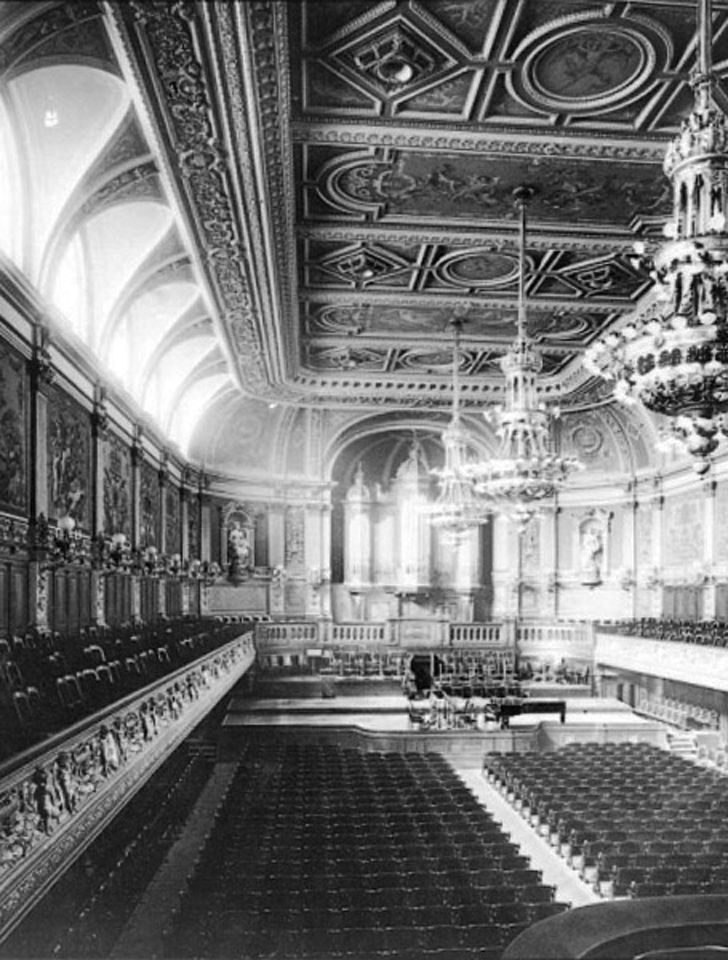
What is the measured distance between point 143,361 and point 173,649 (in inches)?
254

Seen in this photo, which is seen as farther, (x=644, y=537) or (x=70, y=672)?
(x=644, y=537)

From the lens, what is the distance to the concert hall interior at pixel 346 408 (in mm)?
6527

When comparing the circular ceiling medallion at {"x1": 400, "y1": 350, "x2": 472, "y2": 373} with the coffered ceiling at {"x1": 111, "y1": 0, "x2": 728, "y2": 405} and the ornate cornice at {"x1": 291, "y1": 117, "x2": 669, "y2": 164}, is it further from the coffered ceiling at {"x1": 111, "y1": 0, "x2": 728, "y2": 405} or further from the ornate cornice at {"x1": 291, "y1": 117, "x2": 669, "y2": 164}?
the ornate cornice at {"x1": 291, "y1": 117, "x2": 669, "y2": 164}

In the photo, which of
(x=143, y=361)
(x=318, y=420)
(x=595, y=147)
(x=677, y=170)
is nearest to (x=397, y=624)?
(x=318, y=420)

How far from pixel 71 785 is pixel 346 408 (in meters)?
18.7

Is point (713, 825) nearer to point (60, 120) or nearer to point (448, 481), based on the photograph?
point (448, 481)

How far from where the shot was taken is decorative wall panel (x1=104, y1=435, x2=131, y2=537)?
14.8 meters

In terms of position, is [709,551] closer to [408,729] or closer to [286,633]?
[408,729]

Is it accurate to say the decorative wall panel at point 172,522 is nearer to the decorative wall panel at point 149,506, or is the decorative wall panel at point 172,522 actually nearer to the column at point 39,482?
the decorative wall panel at point 149,506

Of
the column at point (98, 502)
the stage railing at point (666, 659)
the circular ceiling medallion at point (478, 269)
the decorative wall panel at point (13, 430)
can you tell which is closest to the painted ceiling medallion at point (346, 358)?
the circular ceiling medallion at point (478, 269)

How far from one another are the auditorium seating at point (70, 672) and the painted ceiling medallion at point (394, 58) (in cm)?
622

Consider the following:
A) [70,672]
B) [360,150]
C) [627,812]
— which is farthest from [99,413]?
[627,812]

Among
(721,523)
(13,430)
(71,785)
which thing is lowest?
(71,785)

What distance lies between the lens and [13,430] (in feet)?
33.8
